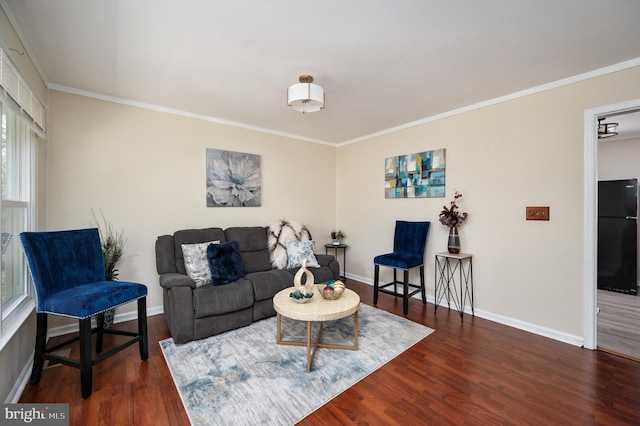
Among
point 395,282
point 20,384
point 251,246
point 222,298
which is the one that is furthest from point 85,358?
point 395,282

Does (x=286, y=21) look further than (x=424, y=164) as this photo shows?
No

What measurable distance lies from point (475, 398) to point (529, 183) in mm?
2161

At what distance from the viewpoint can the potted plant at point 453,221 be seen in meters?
3.25

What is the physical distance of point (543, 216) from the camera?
2.72m

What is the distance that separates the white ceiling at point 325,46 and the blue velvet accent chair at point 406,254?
1.60m

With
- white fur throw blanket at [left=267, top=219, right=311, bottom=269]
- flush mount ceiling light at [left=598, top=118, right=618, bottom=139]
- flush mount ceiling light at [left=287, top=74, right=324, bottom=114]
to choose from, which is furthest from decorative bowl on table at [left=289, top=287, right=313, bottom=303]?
flush mount ceiling light at [left=598, top=118, right=618, bottom=139]

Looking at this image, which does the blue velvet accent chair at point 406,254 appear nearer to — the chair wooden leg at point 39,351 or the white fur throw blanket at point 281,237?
the white fur throw blanket at point 281,237

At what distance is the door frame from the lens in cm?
245

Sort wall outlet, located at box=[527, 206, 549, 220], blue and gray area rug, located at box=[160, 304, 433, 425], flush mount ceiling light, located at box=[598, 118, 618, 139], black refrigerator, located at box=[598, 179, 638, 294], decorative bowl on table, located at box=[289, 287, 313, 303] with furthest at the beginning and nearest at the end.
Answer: black refrigerator, located at box=[598, 179, 638, 294]
flush mount ceiling light, located at box=[598, 118, 618, 139]
wall outlet, located at box=[527, 206, 549, 220]
decorative bowl on table, located at box=[289, 287, 313, 303]
blue and gray area rug, located at box=[160, 304, 433, 425]

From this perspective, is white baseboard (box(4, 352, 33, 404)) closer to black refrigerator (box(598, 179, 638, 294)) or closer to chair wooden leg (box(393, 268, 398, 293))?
chair wooden leg (box(393, 268, 398, 293))

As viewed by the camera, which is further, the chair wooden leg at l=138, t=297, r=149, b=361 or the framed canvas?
the framed canvas

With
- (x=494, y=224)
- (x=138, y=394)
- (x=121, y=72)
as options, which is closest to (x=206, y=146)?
(x=121, y=72)

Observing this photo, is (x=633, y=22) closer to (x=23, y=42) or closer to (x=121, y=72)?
(x=121, y=72)

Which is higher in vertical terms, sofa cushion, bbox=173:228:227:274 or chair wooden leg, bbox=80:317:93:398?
sofa cushion, bbox=173:228:227:274
